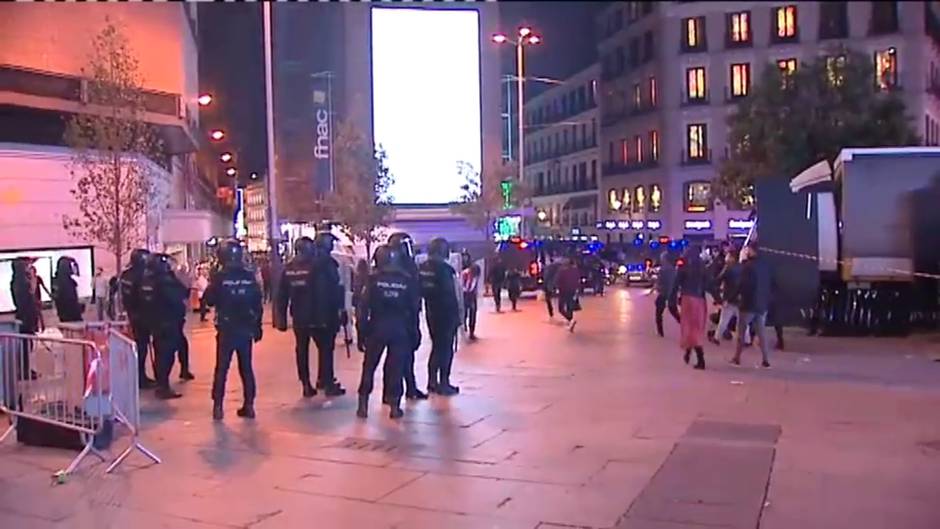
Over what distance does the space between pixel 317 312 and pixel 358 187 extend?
99.1 feet

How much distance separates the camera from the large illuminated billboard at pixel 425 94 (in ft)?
158

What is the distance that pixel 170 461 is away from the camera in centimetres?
845

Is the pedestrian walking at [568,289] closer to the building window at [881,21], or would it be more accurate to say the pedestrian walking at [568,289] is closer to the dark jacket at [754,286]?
the dark jacket at [754,286]

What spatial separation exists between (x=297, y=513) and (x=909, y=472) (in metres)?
4.46

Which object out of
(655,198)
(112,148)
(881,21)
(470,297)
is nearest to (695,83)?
(655,198)

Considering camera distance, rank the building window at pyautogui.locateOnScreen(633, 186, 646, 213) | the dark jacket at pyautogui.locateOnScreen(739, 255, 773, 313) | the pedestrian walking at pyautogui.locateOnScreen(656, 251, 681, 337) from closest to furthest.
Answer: the dark jacket at pyautogui.locateOnScreen(739, 255, 773, 313) < the pedestrian walking at pyautogui.locateOnScreen(656, 251, 681, 337) < the building window at pyautogui.locateOnScreen(633, 186, 646, 213)

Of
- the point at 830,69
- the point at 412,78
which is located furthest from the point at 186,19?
the point at 830,69

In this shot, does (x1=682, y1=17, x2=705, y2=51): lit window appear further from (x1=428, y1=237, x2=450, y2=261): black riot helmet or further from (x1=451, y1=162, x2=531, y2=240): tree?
(x1=428, y1=237, x2=450, y2=261): black riot helmet

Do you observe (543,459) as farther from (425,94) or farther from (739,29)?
(739,29)

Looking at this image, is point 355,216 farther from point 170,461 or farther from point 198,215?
point 170,461

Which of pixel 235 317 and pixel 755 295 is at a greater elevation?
pixel 235 317

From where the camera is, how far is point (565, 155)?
73.3m

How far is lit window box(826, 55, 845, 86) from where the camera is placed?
33.6m

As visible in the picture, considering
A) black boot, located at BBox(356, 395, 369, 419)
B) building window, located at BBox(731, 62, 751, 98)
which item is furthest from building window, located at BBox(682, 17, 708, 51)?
black boot, located at BBox(356, 395, 369, 419)
